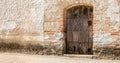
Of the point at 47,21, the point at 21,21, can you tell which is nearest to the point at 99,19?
the point at 47,21

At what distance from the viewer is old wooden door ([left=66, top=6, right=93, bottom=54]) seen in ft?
35.1

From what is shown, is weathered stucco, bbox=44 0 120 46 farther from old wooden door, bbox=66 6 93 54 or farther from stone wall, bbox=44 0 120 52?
old wooden door, bbox=66 6 93 54

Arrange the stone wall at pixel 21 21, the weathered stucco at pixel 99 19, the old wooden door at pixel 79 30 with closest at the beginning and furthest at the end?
the weathered stucco at pixel 99 19, the old wooden door at pixel 79 30, the stone wall at pixel 21 21

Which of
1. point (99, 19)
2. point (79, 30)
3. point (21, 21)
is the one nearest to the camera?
point (99, 19)

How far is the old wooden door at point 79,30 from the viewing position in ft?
35.1

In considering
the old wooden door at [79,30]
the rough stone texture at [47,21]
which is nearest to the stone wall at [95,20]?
the rough stone texture at [47,21]

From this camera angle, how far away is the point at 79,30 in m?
10.8

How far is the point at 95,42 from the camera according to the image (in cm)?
1026

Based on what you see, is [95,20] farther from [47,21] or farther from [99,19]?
[47,21]

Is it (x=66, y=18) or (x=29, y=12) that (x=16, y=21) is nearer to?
(x=29, y=12)

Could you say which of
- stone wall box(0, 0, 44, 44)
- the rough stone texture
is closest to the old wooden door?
the rough stone texture

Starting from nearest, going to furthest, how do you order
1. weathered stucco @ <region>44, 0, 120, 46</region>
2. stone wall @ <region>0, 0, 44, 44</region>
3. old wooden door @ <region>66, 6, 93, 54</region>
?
weathered stucco @ <region>44, 0, 120, 46</region>
old wooden door @ <region>66, 6, 93, 54</region>
stone wall @ <region>0, 0, 44, 44</region>

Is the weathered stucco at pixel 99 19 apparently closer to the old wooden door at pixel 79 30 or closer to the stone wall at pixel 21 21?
the old wooden door at pixel 79 30

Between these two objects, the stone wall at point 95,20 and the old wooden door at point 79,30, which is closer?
the stone wall at point 95,20
